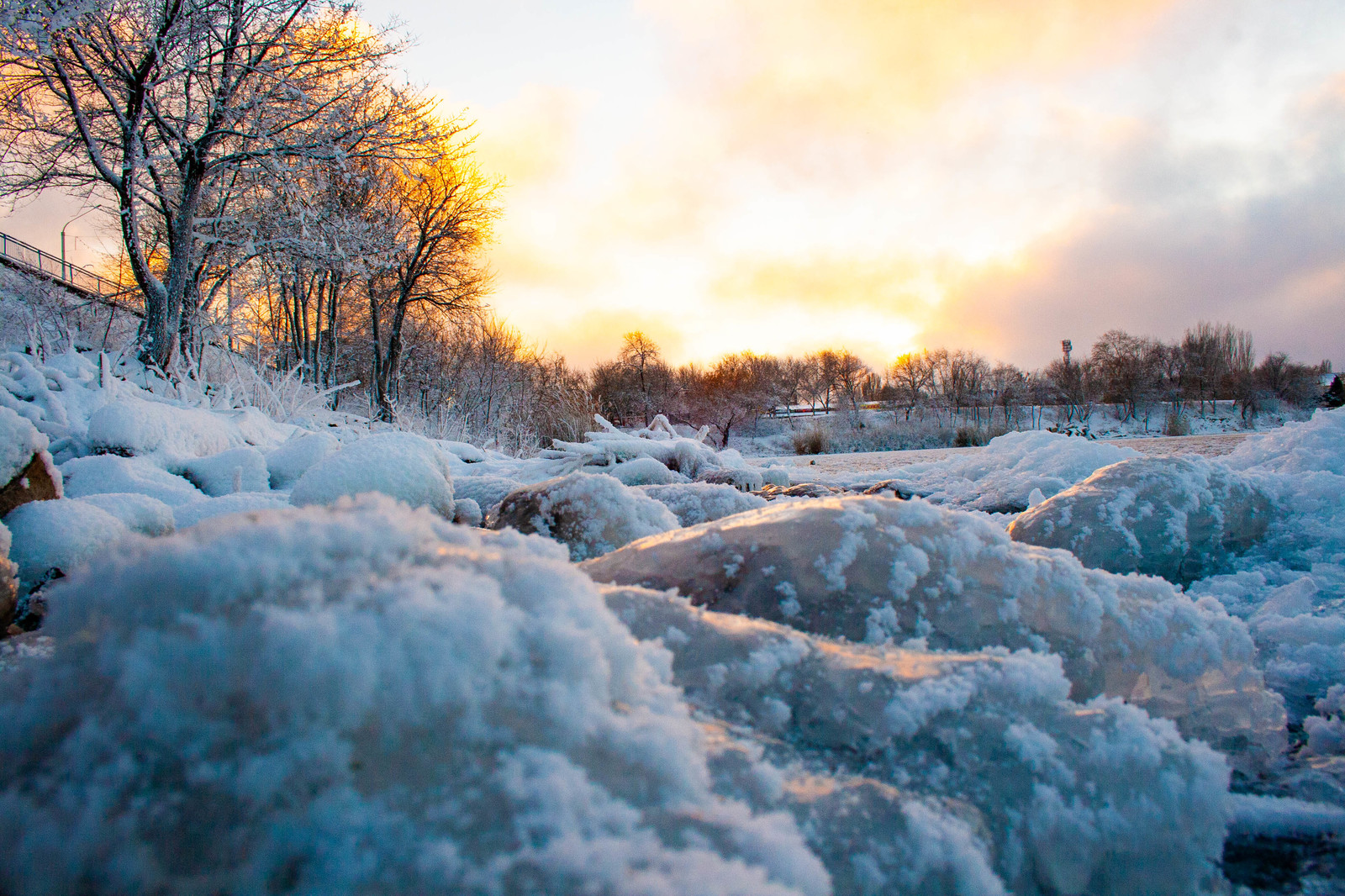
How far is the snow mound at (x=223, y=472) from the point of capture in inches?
144

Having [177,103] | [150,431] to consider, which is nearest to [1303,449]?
[150,431]

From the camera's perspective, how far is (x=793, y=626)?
4.15 feet

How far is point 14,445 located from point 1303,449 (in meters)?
5.63

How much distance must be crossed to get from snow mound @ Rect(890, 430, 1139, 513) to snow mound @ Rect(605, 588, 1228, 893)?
3.25 metres

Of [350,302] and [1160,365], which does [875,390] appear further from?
[350,302]

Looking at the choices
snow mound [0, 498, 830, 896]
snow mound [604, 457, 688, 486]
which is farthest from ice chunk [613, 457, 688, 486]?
snow mound [0, 498, 830, 896]

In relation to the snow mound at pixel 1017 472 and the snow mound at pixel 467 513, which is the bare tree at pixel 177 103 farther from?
the snow mound at pixel 1017 472

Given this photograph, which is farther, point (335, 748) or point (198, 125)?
point (198, 125)

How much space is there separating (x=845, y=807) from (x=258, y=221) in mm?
12294

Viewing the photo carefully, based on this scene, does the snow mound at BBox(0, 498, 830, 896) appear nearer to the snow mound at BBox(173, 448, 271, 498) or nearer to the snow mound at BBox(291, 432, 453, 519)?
the snow mound at BBox(291, 432, 453, 519)

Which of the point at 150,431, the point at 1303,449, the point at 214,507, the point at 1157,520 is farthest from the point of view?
the point at 150,431

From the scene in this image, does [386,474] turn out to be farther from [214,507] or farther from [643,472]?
[643,472]

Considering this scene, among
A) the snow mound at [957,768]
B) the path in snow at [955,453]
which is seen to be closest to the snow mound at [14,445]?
the snow mound at [957,768]

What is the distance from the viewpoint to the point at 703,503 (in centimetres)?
289
